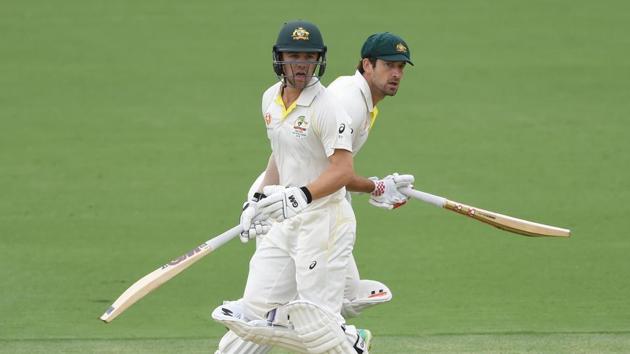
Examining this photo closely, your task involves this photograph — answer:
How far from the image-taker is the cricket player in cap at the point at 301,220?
5.70 metres

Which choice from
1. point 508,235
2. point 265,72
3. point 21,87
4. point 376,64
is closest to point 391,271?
point 508,235

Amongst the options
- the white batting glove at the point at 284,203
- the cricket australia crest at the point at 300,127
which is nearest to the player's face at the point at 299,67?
the cricket australia crest at the point at 300,127

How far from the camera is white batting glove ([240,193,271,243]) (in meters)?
5.77

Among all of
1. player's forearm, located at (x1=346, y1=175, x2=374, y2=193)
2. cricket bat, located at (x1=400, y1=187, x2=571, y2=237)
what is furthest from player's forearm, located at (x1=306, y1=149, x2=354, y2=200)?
cricket bat, located at (x1=400, y1=187, x2=571, y2=237)

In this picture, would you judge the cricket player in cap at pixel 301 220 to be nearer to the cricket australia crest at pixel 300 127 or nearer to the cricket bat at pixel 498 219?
the cricket australia crest at pixel 300 127

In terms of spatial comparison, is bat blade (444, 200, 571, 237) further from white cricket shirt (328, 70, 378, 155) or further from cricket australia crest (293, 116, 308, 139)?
cricket australia crest (293, 116, 308, 139)

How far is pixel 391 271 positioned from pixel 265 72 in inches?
166

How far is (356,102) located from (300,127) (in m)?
0.44

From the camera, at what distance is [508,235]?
30.1 ft

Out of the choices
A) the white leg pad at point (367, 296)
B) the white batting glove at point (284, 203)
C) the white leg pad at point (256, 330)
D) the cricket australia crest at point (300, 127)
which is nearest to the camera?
the white batting glove at point (284, 203)

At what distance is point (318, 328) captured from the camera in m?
5.79

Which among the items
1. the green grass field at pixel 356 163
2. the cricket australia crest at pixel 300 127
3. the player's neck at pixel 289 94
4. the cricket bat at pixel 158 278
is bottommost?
the green grass field at pixel 356 163

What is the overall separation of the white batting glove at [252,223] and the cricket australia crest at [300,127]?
37 cm

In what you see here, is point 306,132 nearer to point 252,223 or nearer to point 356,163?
point 252,223
